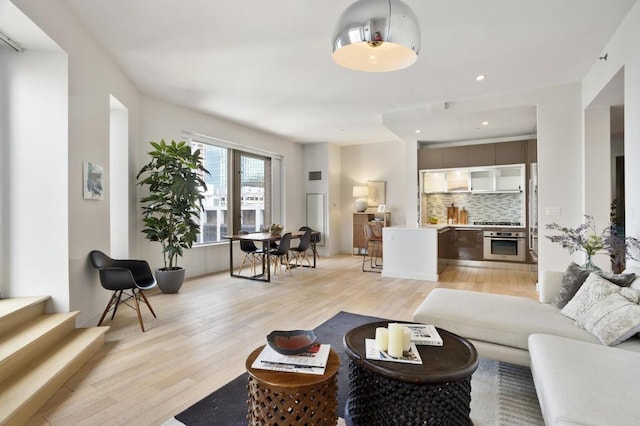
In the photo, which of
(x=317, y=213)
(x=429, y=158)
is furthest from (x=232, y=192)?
(x=429, y=158)

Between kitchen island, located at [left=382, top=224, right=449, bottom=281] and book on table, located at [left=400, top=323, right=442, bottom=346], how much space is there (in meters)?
3.83

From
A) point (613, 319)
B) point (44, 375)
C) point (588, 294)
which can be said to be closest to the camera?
point (613, 319)

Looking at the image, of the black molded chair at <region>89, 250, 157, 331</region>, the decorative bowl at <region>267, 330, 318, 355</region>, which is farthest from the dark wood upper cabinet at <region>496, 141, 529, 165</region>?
the black molded chair at <region>89, 250, 157, 331</region>

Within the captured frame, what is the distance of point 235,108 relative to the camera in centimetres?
576

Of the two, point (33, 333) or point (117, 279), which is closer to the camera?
point (33, 333)

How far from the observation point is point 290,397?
55.9 inches

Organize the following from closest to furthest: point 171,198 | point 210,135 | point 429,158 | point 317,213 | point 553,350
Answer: point 553,350, point 171,198, point 210,135, point 429,158, point 317,213

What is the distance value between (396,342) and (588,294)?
5.40ft

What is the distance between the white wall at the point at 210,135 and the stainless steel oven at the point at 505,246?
452 cm

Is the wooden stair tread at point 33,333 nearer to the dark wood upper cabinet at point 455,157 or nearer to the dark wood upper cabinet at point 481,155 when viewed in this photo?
the dark wood upper cabinet at point 455,157

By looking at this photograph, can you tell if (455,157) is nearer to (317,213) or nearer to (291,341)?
(317,213)

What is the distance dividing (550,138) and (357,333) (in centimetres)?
450

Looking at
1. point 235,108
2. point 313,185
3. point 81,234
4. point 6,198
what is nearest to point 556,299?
point 81,234

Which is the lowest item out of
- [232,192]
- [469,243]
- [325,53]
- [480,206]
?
[469,243]
